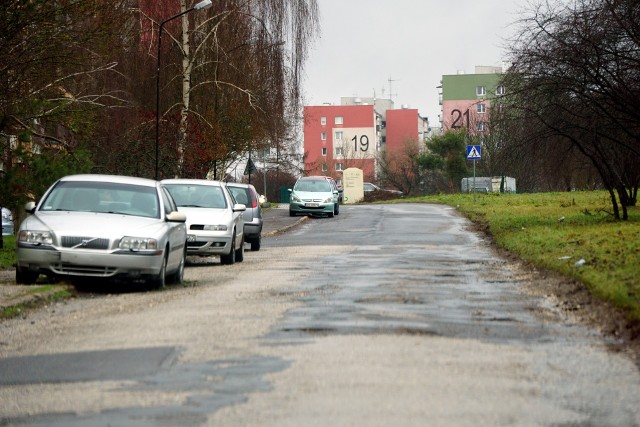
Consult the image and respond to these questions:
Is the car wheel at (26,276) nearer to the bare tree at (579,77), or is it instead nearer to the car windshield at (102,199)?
the car windshield at (102,199)

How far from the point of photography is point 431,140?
115m

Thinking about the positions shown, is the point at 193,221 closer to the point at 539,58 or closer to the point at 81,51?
the point at 81,51

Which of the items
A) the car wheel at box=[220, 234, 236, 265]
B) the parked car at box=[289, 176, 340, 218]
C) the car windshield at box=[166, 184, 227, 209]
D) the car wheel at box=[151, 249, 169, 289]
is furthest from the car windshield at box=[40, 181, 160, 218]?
the parked car at box=[289, 176, 340, 218]

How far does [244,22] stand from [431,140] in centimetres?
6909

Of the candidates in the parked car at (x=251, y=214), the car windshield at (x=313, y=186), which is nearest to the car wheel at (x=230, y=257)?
the parked car at (x=251, y=214)

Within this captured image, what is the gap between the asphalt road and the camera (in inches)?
304

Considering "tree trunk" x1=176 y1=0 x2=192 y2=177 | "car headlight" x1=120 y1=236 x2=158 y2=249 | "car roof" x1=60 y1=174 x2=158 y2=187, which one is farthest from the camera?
"tree trunk" x1=176 y1=0 x2=192 y2=177

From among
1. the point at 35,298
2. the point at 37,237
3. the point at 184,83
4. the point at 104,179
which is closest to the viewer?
the point at 35,298

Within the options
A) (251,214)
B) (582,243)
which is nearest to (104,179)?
(582,243)

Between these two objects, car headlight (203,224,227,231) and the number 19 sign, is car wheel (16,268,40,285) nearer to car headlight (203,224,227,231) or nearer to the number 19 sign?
car headlight (203,224,227,231)

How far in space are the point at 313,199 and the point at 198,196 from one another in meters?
29.2

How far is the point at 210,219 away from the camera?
24.9 m

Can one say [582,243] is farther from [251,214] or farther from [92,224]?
[92,224]

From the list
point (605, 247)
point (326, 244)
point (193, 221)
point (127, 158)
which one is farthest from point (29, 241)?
point (127, 158)
